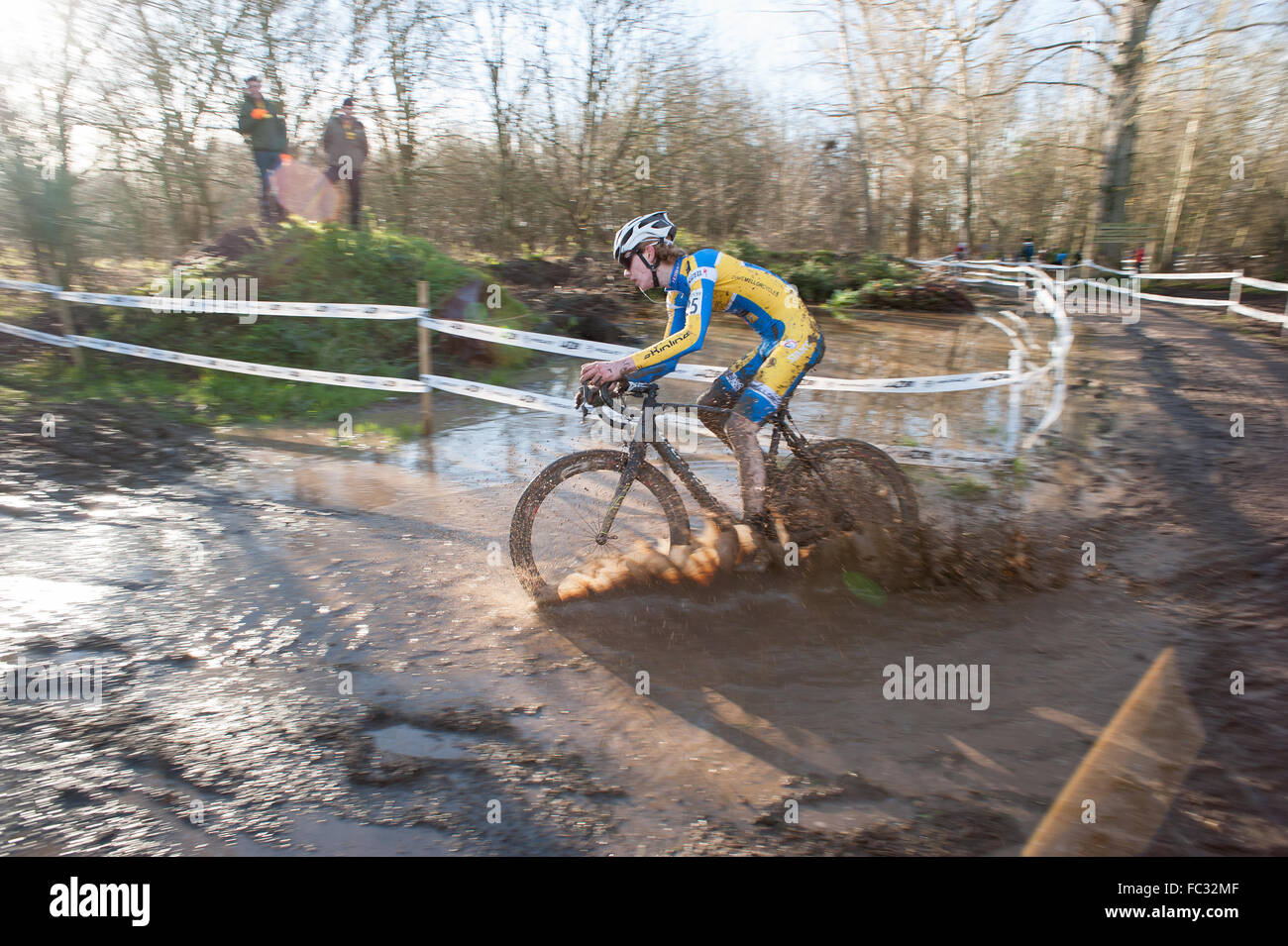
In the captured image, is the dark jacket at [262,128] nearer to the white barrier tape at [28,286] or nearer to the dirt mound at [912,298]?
the white barrier tape at [28,286]

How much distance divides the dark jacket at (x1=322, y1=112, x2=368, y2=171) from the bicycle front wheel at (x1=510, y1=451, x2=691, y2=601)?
10.2 m

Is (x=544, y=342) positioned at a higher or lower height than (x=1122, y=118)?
lower

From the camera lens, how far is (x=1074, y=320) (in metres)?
17.7

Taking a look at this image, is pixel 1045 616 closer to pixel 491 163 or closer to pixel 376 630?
pixel 376 630

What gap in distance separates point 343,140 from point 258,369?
203 inches

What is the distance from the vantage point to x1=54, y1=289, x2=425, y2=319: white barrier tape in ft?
28.6

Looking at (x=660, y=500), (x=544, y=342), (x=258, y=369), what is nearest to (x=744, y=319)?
(x=660, y=500)

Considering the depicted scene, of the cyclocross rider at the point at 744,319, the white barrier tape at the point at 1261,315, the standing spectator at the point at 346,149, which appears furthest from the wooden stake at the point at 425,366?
the white barrier tape at the point at 1261,315

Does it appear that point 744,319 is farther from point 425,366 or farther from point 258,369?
point 258,369

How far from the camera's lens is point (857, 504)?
5191 millimetres

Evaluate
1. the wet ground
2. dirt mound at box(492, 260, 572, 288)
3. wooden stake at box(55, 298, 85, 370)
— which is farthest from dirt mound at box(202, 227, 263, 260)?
the wet ground

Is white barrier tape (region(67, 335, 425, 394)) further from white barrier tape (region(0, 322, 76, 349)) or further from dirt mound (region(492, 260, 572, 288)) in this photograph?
dirt mound (region(492, 260, 572, 288))

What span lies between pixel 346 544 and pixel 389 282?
6951mm

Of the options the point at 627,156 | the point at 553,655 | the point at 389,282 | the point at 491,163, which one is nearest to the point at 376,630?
the point at 553,655
